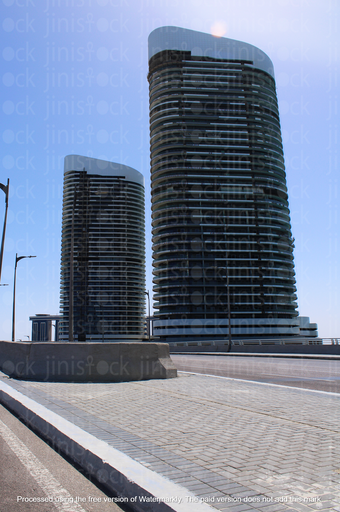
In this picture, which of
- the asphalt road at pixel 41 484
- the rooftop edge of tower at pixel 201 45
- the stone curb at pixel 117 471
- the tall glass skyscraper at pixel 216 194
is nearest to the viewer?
the stone curb at pixel 117 471

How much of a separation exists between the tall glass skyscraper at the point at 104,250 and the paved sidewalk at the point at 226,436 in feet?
404

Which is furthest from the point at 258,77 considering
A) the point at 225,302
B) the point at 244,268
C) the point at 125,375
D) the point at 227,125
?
the point at 125,375

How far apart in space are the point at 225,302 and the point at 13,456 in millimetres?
92252

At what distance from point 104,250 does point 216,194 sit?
56.4 m

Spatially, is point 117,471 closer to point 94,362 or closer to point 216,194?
point 94,362

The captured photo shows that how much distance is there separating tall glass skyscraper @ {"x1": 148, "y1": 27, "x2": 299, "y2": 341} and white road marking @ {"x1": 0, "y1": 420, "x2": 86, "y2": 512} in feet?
291

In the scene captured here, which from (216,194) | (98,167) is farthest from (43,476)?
(98,167)

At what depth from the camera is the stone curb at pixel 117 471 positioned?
3.34m

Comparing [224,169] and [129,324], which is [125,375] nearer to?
[224,169]

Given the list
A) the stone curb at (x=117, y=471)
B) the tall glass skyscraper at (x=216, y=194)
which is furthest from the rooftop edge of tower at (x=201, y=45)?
the stone curb at (x=117, y=471)

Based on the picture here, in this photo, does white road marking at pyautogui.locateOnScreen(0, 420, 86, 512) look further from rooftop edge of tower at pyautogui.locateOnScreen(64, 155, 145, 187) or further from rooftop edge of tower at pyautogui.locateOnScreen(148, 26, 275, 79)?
rooftop edge of tower at pyautogui.locateOnScreen(64, 155, 145, 187)

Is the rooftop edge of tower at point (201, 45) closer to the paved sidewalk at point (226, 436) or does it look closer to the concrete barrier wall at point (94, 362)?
the concrete barrier wall at point (94, 362)

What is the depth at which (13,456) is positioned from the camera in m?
5.20

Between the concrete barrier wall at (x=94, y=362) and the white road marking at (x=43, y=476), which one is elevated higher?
the concrete barrier wall at (x=94, y=362)
